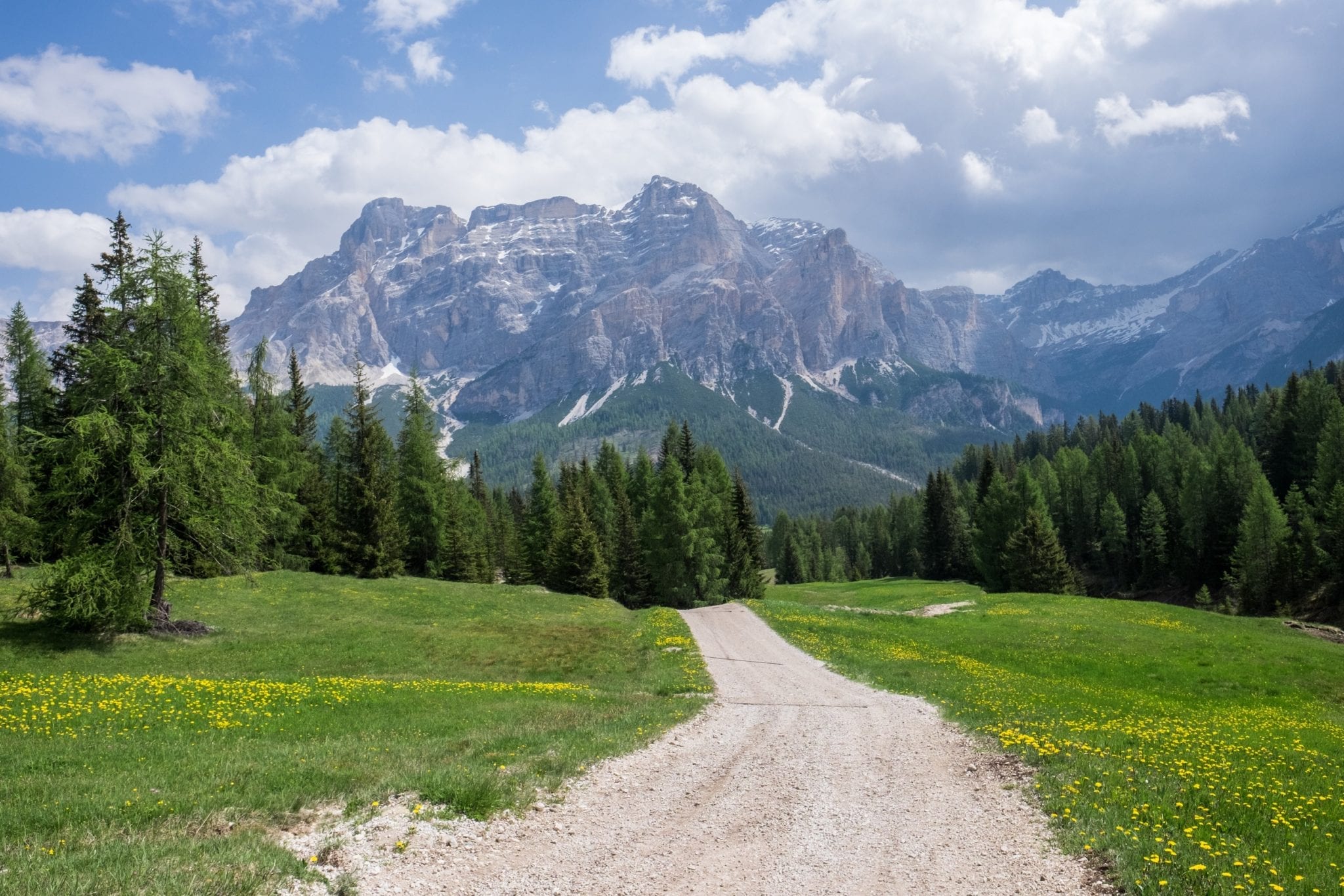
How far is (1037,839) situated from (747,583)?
181 ft

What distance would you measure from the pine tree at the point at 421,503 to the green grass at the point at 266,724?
2459cm

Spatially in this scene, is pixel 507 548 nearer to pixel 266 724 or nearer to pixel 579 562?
pixel 579 562

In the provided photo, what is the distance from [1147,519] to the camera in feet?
301

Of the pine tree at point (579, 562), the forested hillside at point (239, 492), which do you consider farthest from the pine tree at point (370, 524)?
the pine tree at point (579, 562)

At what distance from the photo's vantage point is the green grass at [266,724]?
9.22m

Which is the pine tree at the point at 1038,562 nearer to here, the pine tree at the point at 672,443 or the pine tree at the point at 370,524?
the pine tree at the point at 672,443

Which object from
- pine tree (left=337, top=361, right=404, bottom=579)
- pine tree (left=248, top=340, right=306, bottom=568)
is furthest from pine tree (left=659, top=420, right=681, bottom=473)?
pine tree (left=248, top=340, right=306, bottom=568)

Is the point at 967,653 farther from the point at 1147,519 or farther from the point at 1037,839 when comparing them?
the point at 1147,519

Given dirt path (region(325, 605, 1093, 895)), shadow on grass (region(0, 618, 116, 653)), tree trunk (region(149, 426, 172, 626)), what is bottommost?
dirt path (region(325, 605, 1093, 895))

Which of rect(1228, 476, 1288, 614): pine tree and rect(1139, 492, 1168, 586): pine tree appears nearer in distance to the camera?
rect(1228, 476, 1288, 614): pine tree

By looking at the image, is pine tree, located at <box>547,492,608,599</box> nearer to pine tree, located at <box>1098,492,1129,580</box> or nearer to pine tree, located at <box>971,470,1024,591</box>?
pine tree, located at <box>971,470,1024,591</box>

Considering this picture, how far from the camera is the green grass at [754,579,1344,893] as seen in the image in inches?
397

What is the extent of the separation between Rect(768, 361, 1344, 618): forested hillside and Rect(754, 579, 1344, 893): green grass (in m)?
22.3

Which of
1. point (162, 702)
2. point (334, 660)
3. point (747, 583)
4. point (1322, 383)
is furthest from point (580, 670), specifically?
point (1322, 383)
